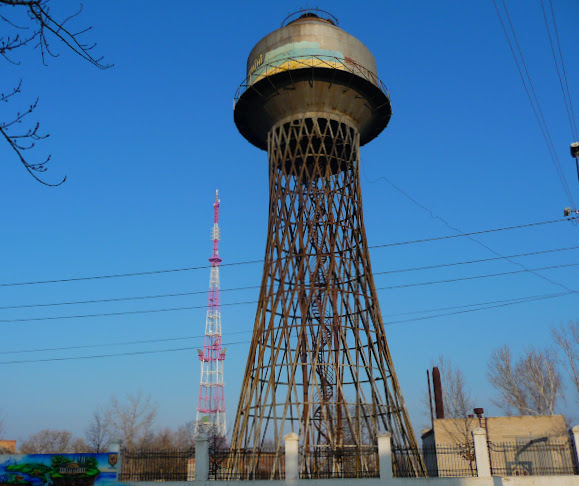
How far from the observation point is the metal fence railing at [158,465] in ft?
63.3

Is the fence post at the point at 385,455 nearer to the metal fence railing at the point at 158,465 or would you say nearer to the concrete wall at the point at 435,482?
the concrete wall at the point at 435,482

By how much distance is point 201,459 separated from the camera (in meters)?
19.0

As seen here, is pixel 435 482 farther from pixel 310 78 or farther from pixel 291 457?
pixel 310 78

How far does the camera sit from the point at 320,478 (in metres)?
17.8

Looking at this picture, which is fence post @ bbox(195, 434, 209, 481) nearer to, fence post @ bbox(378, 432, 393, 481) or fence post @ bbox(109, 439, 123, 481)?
fence post @ bbox(109, 439, 123, 481)

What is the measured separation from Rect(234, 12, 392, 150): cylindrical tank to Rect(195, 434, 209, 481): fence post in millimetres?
12812

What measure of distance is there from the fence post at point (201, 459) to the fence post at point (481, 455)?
888 centimetres

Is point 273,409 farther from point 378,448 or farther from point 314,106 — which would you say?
point 314,106

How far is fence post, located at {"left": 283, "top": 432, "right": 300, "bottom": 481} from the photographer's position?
58.9 ft

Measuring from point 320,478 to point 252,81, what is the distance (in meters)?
15.4

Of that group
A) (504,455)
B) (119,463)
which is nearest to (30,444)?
(119,463)

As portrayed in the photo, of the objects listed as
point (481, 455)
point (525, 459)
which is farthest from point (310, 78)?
point (525, 459)

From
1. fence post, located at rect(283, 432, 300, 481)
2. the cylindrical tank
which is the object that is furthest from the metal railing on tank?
fence post, located at rect(283, 432, 300, 481)

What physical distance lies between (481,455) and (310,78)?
1497cm
